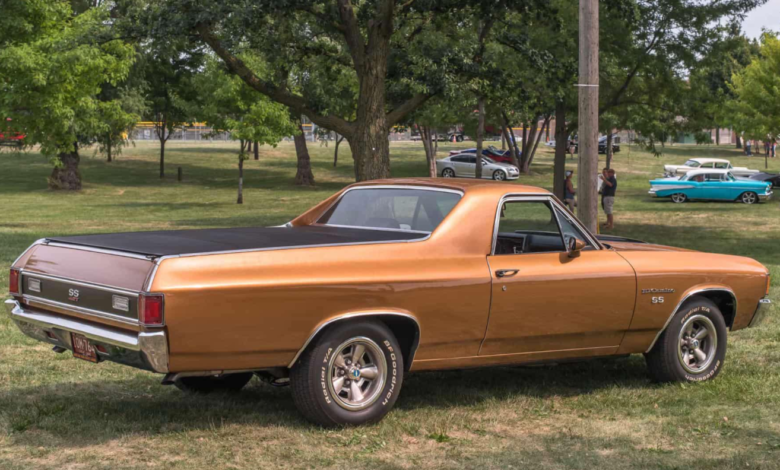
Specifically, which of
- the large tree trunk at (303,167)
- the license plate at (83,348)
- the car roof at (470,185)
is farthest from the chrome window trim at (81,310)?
the large tree trunk at (303,167)

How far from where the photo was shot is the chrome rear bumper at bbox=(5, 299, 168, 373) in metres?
5.62

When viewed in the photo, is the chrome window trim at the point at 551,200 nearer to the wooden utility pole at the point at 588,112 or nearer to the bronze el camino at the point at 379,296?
the bronze el camino at the point at 379,296

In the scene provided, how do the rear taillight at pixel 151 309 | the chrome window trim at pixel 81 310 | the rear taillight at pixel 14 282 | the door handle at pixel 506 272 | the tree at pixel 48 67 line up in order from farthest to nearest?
the tree at pixel 48 67
the door handle at pixel 506 272
the rear taillight at pixel 14 282
the chrome window trim at pixel 81 310
the rear taillight at pixel 151 309

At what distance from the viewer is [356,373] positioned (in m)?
6.40

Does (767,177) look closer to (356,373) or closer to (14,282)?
(356,373)

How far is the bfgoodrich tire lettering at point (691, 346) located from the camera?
25.8 feet

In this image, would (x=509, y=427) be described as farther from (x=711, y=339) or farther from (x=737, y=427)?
(x=711, y=339)

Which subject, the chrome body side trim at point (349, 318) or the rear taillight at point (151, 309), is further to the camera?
the chrome body side trim at point (349, 318)

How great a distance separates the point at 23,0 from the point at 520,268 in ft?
67.7

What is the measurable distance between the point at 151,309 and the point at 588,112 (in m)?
7.69

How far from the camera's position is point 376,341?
643cm

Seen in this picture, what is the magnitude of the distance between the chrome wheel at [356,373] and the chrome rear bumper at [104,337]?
3.64 ft

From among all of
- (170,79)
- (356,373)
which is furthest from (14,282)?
(170,79)

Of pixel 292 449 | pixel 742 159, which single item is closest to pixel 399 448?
pixel 292 449
